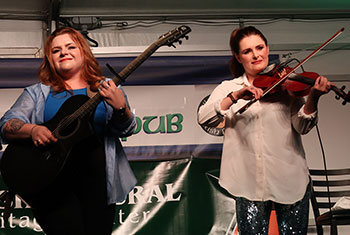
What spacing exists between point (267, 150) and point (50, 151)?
98 cm

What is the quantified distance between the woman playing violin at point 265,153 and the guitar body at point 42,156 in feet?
2.28

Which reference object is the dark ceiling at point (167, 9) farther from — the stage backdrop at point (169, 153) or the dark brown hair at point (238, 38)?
the dark brown hair at point (238, 38)

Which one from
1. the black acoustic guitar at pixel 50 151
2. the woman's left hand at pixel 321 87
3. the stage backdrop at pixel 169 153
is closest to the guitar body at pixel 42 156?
the black acoustic guitar at pixel 50 151

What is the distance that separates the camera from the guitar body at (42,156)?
7.66ft

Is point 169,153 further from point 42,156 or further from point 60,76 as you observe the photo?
point 42,156

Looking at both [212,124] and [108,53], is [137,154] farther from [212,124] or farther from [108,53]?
[212,124]

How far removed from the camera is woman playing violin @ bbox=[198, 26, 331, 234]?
8.55 ft

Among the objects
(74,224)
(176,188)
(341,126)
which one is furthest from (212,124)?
(341,126)

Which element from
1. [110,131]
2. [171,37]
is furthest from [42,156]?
[171,37]

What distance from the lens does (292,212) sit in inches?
103

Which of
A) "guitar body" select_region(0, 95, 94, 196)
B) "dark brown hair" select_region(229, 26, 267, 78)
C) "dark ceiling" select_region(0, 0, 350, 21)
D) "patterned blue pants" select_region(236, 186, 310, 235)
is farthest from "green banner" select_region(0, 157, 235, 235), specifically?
Result: "guitar body" select_region(0, 95, 94, 196)

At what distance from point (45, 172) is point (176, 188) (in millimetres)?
1995

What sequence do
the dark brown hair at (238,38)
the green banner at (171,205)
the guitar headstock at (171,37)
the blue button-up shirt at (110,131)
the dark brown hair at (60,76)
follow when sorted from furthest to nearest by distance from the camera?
the green banner at (171,205) < the dark brown hair at (238,38) < the guitar headstock at (171,37) < the dark brown hair at (60,76) < the blue button-up shirt at (110,131)

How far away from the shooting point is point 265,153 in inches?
105
